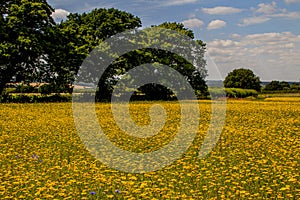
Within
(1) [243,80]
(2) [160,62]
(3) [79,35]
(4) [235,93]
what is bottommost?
(4) [235,93]

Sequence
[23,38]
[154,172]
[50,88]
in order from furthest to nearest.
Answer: [50,88] → [23,38] → [154,172]

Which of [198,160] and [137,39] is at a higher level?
[137,39]

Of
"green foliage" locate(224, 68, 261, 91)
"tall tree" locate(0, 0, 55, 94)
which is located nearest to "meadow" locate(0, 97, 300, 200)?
"tall tree" locate(0, 0, 55, 94)

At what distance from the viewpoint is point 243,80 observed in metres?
162

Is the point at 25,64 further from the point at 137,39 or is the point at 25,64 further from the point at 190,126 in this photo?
the point at 190,126

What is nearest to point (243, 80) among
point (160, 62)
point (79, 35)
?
point (160, 62)

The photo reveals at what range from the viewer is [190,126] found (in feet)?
73.9

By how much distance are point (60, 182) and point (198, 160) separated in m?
4.80

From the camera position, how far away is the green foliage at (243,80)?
162m

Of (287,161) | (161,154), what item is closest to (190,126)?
(161,154)

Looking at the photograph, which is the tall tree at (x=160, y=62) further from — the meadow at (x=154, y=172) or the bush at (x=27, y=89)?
the meadow at (x=154, y=172)

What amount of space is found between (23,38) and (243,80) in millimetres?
130283

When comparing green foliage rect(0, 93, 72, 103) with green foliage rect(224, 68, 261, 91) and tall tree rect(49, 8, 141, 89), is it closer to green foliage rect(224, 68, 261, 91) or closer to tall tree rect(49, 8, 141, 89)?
tall tree rect(49, 8, 141, 89)

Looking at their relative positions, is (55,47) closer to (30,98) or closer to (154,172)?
(30,98)
